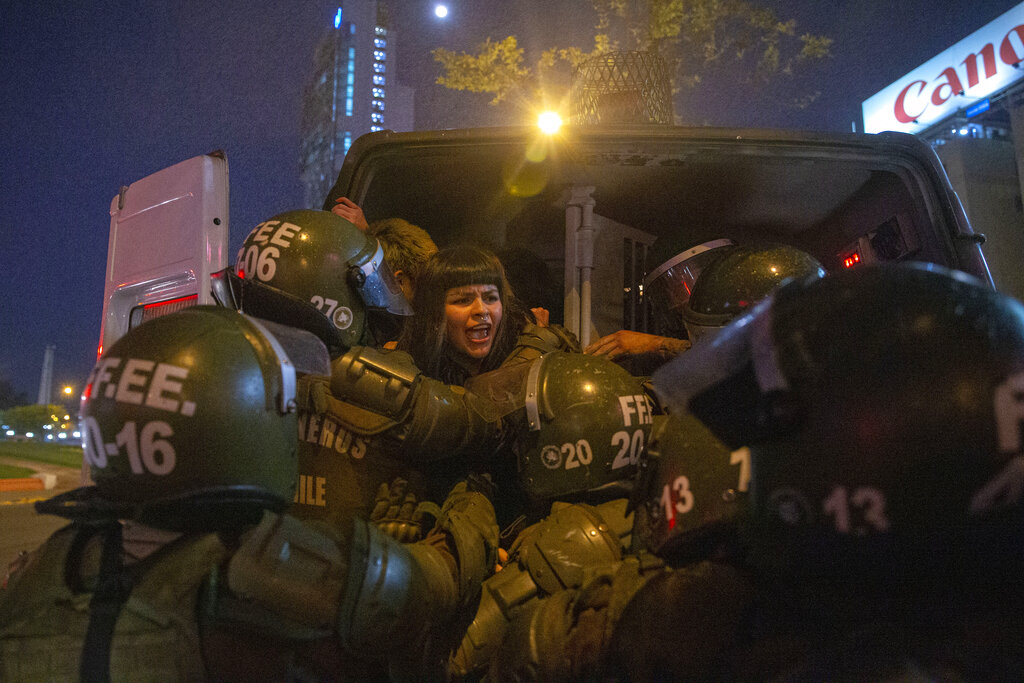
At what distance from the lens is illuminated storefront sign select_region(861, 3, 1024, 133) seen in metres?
18.0

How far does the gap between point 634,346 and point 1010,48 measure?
22.7 meters

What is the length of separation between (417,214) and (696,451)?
346 cm

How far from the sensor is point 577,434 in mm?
2262

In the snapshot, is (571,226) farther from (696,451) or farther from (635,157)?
(696,451)

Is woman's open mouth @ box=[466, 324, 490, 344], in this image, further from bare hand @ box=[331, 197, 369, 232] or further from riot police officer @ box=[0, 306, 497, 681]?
riot police officer @ box=[0, 306, 497, 681]

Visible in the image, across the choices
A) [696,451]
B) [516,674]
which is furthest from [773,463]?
[516,674]

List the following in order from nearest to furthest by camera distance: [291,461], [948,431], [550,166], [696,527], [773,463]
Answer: [948,431], [773,463], [696,527], [291,461], [550,166]

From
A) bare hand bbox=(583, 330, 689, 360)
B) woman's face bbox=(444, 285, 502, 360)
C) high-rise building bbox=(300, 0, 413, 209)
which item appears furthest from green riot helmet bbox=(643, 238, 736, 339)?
high-rise building bbox=(300, 0, 413, 209)

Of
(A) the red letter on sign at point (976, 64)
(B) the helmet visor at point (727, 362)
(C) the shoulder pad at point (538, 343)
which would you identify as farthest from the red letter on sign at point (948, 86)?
(B) the helmet visor at point (727, 362)

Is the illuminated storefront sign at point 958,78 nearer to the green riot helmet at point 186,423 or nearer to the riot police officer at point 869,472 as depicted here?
the riot police officer at point 869,472

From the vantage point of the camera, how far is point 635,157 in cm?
337

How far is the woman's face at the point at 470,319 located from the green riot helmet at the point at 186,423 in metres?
1.68

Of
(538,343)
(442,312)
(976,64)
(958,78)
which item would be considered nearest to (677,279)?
(538,343)

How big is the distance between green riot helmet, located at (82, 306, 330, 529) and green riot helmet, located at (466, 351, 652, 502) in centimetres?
108
